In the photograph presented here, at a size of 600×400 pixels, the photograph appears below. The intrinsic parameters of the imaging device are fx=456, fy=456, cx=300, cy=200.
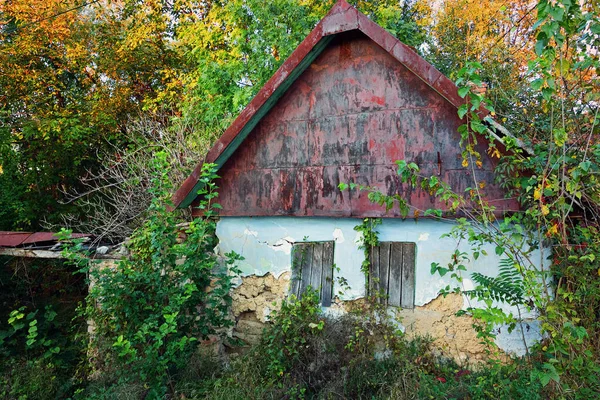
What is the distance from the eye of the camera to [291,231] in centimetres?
645

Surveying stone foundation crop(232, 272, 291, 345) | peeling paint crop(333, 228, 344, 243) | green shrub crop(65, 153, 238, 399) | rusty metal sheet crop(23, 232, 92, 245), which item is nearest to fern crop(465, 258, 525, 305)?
peeling paint crop(333, 228, 344, 243)

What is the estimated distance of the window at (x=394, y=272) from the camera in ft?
18.5

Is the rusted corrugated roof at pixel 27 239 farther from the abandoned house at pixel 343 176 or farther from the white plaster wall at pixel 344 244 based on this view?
the abandoned house at pixel 343 176

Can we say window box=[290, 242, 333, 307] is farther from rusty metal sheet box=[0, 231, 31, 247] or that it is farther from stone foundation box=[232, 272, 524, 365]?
rusty metal sheet box=[0, 231, 31, 247]

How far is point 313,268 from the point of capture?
628 centimetres

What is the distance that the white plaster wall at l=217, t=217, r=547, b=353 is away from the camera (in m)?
5.39

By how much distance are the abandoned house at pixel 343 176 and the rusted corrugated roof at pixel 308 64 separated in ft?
0.05

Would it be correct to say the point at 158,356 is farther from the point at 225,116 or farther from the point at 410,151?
the point at 225,116

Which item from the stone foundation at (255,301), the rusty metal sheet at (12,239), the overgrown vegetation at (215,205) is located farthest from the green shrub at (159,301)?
the rusty metal sheet at (12,239)

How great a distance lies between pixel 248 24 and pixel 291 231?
28.5ft

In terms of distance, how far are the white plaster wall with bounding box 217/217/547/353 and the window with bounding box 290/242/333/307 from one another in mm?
87

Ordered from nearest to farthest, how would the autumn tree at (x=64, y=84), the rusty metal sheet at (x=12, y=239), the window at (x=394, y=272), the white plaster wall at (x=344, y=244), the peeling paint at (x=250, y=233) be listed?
the white plaster wall at (x=344, y=244) < the window at (x=394, y=272) < the peeling paint at (x=250, y=233) < the rusty metal sheet at (x=12, y=239) < the autumn tree at (x=64, y=84)

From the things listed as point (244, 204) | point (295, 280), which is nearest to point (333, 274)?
point (295, 280)

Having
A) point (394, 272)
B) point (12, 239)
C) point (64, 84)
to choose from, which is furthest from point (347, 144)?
point (64, 84)
